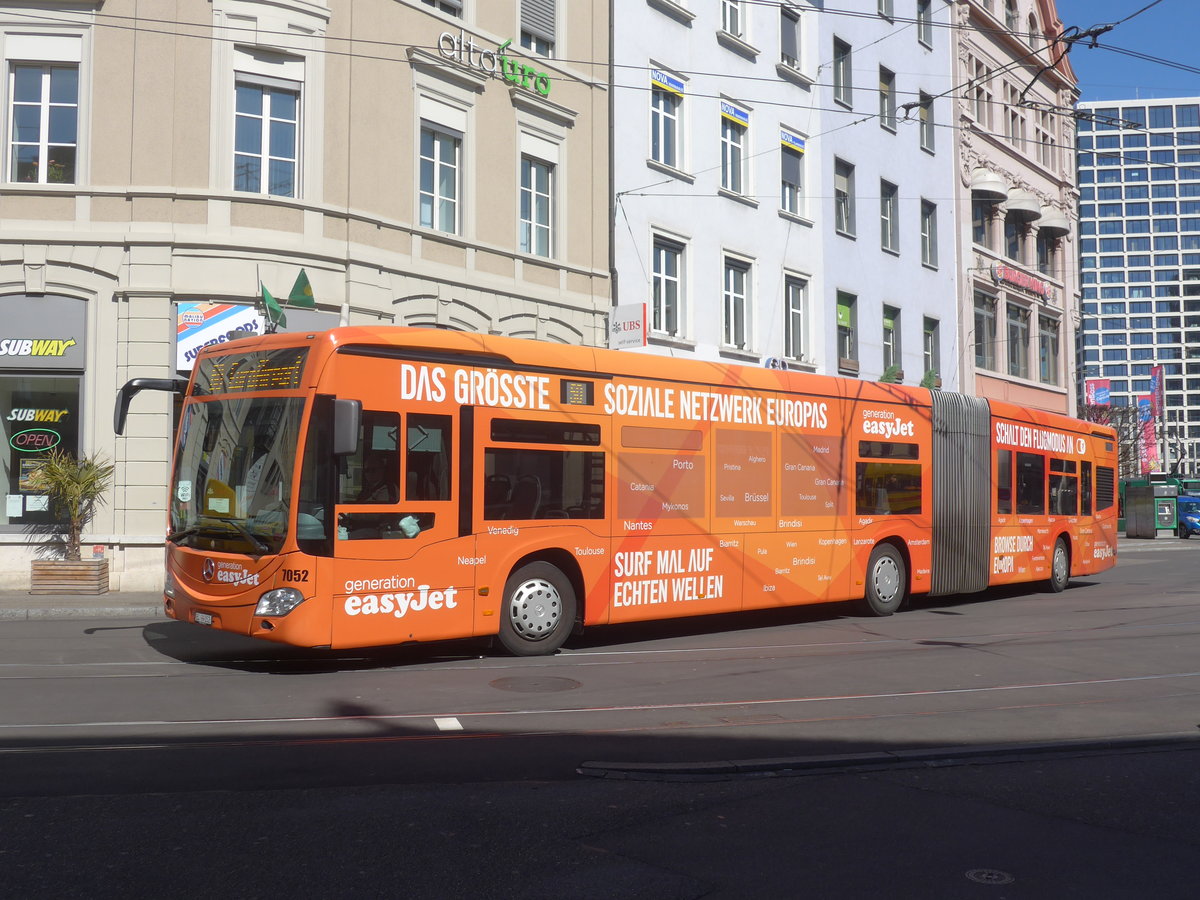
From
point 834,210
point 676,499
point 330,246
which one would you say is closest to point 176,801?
point 676,499

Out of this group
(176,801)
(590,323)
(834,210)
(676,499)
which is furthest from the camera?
(834,210)

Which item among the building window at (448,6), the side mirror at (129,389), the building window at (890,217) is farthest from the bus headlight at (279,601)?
the building window at (890,217)

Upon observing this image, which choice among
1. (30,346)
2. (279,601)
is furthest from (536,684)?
Answer: (30,346)

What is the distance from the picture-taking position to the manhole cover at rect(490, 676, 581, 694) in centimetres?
918

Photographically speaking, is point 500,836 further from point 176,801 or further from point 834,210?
point 834,210

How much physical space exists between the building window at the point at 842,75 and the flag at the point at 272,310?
18.3 metres

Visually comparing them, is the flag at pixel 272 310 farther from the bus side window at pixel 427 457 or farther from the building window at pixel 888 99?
the building window at pixel 888 99

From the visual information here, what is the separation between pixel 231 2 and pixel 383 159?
10.3ft

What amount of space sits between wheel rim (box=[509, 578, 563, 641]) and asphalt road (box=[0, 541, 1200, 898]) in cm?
43

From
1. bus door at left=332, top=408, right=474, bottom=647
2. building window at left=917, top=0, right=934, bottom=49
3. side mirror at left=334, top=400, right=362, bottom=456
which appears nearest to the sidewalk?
bus door at left=332, top=408, right=474, bottom=647

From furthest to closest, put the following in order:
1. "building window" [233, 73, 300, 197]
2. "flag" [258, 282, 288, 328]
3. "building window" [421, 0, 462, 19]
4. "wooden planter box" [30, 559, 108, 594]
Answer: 1. "building window" [421, 0, 462, 19]
2. "building window" [233, 73, 300, 197]
3. "flag" [258, 282, 288, 328]
4. "wooden planter box" [30, 559, 108, 594]

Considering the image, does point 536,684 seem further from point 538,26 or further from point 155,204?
point 538,26

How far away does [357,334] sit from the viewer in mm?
9914

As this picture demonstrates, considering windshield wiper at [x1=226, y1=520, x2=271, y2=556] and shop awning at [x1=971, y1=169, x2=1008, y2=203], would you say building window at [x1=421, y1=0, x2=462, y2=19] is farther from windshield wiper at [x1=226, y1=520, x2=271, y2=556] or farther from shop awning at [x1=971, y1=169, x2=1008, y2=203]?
shop awning at [x1=971, y1=169, x2=1008, y2=203]
